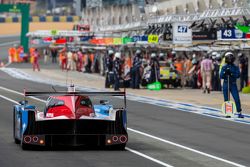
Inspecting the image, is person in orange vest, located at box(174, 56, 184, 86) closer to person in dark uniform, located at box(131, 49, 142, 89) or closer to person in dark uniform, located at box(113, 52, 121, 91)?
person in dark uniform, located at box(131, 49, 142, 89)

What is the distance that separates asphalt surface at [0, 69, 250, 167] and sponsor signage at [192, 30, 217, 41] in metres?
10.9

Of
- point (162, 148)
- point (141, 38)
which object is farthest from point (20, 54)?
point (162, 148)

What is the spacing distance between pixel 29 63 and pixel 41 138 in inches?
2589

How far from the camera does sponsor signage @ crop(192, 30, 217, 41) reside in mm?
37516

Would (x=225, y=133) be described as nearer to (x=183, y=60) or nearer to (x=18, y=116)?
(x=18, y=116)

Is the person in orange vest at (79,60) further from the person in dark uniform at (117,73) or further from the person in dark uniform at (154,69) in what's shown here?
the person in dark uniform at (117,73)

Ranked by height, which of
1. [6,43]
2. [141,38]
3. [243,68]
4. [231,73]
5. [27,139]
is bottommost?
[6,43]

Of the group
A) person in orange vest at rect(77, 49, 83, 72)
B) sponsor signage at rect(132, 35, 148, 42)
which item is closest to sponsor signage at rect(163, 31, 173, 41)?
sponsor signage at rect(132, 35, 148, 42)

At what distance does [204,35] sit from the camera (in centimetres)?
3825

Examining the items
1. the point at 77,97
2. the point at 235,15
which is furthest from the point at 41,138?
the point at 235,15

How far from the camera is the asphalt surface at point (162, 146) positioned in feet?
49.0

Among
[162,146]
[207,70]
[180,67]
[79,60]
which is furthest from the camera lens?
[79,60]

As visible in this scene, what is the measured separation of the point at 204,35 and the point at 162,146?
68.5ft

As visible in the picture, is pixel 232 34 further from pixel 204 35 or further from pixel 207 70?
pixel 207 70
